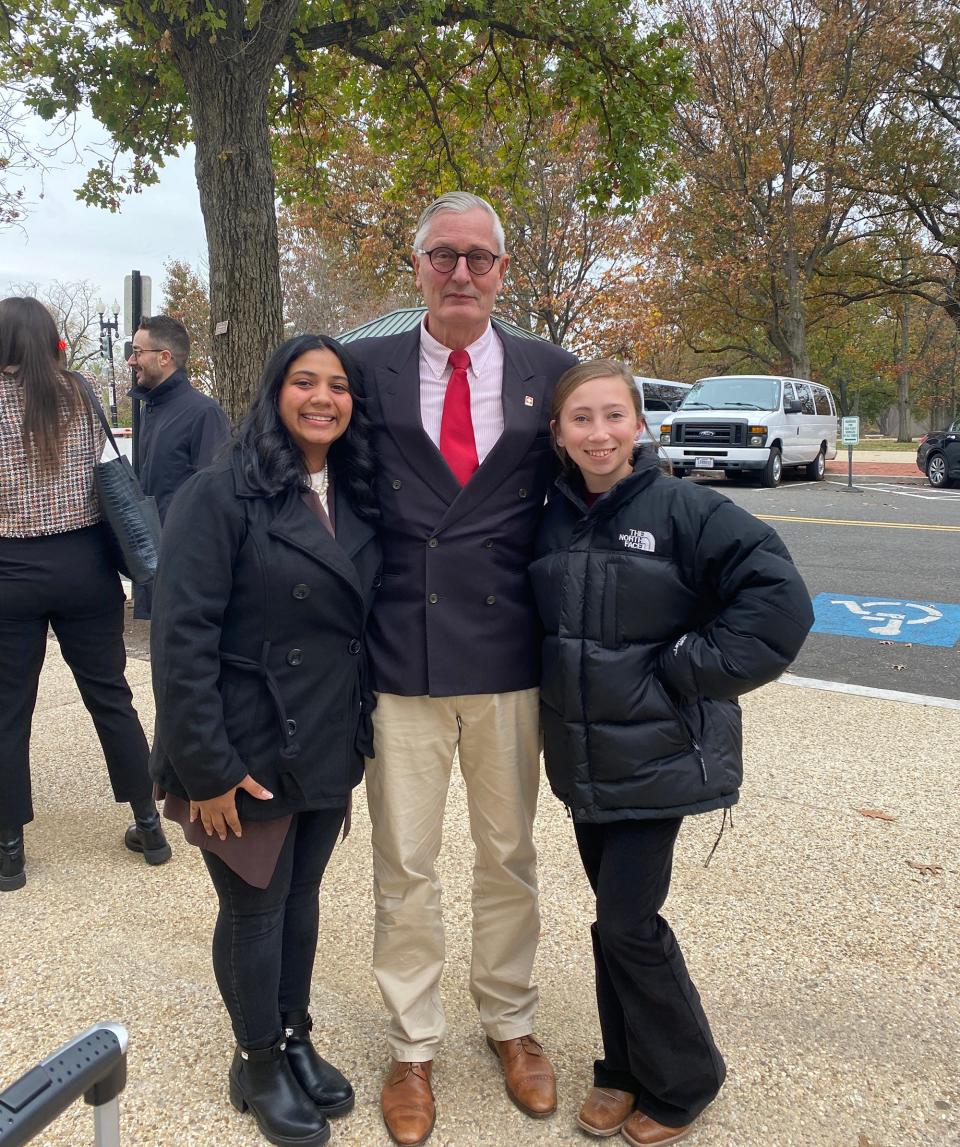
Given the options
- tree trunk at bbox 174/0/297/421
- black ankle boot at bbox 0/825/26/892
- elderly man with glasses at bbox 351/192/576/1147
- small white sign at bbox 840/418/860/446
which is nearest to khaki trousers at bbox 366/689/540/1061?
elderly man with glasses at bbox 351/192/576/1147

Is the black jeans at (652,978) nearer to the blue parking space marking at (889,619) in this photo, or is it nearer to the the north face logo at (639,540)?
the the north face logo at (639,540)

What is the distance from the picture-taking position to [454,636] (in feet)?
7.14

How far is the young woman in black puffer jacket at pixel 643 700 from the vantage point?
199cm

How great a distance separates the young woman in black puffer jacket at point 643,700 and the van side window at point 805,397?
17181mm

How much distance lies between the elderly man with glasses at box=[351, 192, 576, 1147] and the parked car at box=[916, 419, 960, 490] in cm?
1731

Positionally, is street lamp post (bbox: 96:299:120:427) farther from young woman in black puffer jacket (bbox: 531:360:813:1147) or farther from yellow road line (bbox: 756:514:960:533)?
young woman in black puffer jacket (bbox: 531:360:813:1147)

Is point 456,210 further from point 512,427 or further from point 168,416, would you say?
point 168,416

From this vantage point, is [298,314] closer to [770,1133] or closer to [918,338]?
[770,1133]

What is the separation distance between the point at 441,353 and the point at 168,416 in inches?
104

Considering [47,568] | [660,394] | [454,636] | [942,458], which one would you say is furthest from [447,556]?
[660,394]

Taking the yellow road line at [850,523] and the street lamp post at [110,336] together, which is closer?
the yellow road line at [850,523]

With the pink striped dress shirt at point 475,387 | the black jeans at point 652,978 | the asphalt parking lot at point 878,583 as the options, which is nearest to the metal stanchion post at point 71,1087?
the black jeans at point 652,978

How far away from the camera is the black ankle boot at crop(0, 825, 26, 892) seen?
329cm

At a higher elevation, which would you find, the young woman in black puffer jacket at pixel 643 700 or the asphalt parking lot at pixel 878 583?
the young woman in black puffer jacket at pixel 643 700
